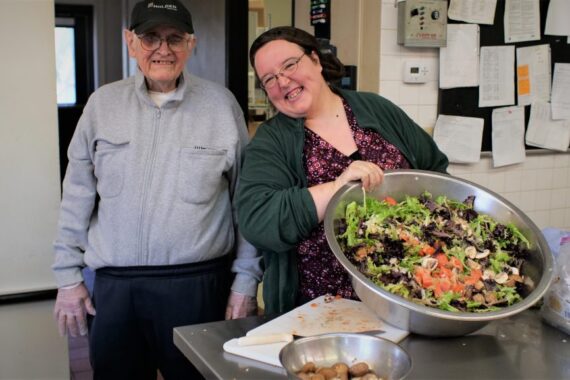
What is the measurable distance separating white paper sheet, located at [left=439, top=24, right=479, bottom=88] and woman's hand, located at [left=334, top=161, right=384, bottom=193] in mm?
1933

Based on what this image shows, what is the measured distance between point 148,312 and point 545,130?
2.75m

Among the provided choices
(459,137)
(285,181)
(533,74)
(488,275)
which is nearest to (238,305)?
(285,181)

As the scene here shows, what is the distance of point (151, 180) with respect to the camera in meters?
1.98

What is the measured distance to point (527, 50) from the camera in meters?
3.68

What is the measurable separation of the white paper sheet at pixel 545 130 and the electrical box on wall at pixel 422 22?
33.5 inches

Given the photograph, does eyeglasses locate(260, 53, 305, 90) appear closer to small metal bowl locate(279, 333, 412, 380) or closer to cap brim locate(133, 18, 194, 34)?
cap brim locate(133, 18, 194, 34)

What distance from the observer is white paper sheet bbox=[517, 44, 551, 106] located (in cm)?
368

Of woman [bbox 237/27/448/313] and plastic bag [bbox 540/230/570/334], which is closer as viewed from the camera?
plastic bag [bbox 540/230/570/334]

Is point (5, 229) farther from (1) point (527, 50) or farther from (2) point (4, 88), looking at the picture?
(1) point (527, 50)

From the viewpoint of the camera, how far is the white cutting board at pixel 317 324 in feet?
4.79

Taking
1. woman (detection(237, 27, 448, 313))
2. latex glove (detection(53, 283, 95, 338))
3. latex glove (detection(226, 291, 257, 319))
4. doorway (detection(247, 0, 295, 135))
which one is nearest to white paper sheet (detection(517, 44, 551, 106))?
doorway (detection(247, 0, 295, 135))

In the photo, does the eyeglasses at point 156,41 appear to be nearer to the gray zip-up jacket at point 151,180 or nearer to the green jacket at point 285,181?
the gray zip-up jacket at point 151,180

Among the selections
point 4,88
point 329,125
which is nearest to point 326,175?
point 329,125

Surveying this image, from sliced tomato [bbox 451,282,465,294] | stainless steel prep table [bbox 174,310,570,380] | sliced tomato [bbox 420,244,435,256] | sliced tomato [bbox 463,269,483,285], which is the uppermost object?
sliced tomato [bbox 420,244,435,256]
